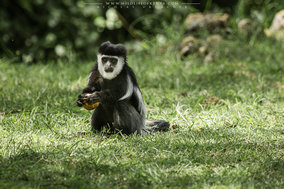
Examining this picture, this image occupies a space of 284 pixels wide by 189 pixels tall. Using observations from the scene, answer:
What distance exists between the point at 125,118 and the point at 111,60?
681 millimetres

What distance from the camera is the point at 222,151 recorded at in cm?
316

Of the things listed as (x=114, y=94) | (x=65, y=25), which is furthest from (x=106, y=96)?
(x=65, y=25)

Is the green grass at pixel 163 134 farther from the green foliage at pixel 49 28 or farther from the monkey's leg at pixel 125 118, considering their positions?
the green foliage at pixel 49 28

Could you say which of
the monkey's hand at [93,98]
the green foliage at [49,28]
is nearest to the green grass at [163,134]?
the monkey's hand at [93,98]

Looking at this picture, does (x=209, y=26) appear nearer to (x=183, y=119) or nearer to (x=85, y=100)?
(x=183, y=119)

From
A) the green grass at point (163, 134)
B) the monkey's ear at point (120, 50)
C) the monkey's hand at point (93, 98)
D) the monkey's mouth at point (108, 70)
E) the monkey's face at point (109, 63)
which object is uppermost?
the monkey's ear at point (120, 50)

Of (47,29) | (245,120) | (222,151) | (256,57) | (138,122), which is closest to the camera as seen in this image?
(222,151)

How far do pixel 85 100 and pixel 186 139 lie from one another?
1197 mm

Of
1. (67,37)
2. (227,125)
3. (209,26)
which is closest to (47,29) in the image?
(67,37)

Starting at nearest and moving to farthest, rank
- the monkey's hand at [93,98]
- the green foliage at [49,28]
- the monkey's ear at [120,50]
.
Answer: the monkey's hand at [93,98], the monkey's ear at [120,50], the green foliage at [49,28]

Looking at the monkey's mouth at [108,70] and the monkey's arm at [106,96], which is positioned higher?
the monkey's mouth at [108,70]

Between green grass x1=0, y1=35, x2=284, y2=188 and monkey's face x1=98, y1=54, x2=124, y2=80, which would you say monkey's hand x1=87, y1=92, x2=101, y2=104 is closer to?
monkey's face x1=98, y1=54, x2=124, y2=80

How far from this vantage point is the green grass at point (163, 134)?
2.61m

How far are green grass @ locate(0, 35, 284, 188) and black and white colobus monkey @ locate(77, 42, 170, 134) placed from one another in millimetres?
236
